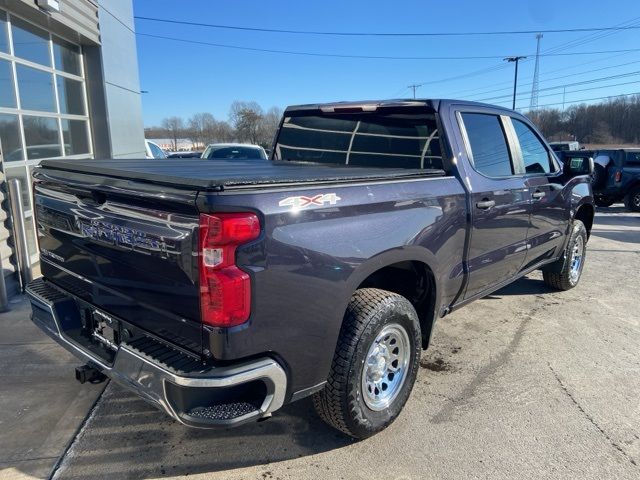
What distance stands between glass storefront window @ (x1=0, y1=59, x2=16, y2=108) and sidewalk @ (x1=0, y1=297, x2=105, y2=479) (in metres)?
3.24

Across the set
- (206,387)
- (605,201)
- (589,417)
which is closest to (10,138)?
(206,387)

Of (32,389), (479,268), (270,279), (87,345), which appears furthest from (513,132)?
(32,389)

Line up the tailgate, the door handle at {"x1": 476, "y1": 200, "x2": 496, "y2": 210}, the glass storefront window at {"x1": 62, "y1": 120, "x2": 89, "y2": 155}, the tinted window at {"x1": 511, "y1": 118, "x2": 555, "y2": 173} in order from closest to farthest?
the tailgate
the door handle at {"x1": 476, "y1": 200, "x2": 496, "y2": 210}
the tinted window at {"x1": 511, "y1": 118, "x2": 555, "y2": 173}
the glass storefront window at {"x1": 62, "y1": 120, "x2": 89, "y2": 155}

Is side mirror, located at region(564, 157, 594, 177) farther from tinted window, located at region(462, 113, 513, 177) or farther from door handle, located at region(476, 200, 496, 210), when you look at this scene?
door handle, located at region(476, 200, 496, 210)

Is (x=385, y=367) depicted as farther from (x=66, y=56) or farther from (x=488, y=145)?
(x=66, y=56)

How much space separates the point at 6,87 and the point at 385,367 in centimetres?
605

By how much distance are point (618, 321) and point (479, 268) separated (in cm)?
218

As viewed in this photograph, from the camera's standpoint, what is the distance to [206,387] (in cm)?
202

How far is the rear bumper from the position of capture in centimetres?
204

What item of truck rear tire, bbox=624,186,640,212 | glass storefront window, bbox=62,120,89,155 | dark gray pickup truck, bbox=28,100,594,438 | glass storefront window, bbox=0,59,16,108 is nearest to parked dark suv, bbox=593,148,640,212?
truck rear tire, bbox=624,186,640,212

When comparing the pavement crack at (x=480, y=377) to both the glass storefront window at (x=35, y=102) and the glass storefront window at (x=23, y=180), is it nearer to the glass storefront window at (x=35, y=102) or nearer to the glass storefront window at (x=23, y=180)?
the glass storefront window at (x=35, y=102)

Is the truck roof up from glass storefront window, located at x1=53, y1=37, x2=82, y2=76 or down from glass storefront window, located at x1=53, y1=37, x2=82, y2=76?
down

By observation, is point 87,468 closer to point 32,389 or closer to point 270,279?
point 32,389

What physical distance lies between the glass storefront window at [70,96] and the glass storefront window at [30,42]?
1.64 ft
